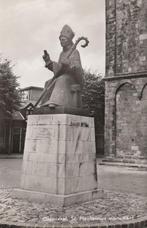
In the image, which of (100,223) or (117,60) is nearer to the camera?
(100,223)

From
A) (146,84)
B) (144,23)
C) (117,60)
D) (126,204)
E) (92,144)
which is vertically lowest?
(126,204)

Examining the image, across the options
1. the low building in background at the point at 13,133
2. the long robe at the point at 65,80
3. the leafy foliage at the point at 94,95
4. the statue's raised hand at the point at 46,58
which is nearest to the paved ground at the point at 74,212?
the long robe at the point at 65,80

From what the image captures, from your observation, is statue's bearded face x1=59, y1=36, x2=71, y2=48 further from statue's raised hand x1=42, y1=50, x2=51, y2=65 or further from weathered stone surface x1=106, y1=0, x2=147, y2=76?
weathered stone surface x1=106, y1=0, x2=147, y2=76

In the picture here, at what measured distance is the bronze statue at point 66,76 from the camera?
8.49 metres

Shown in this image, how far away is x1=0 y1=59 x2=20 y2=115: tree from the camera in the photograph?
94.5 ft

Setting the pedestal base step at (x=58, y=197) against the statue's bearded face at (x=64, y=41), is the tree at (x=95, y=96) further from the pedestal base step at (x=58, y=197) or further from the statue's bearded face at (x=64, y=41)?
the pedestal base step at (x=58, y=197)

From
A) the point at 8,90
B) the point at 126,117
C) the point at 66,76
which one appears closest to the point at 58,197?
the point at 66,76

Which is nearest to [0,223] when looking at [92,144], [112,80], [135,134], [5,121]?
[92,144]

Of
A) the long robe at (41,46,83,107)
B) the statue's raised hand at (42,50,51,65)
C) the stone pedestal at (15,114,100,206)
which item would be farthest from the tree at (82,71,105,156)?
the stone pedestal at (15,114,100,206)

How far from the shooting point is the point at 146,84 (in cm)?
1995

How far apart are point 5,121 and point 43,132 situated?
1056 inches

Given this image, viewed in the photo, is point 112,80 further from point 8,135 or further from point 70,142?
point 8,135

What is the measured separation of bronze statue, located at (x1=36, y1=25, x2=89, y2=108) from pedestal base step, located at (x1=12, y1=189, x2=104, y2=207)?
93.7 inches

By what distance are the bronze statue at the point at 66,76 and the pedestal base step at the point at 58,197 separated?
2.38 meters
